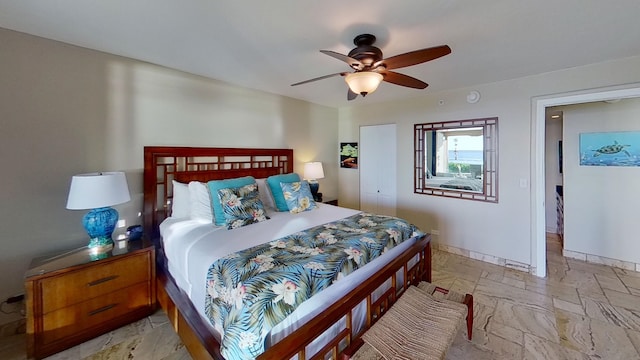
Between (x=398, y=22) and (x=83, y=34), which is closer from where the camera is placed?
(x=398, y=22)

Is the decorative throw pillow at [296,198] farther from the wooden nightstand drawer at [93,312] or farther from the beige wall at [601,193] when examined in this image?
the beige wall at [601,193]

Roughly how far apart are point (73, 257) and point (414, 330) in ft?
8.75

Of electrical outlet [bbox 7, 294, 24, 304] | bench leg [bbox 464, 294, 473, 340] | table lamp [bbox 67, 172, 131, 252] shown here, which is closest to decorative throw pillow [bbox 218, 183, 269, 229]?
table lamp [bbox 67, 172, 131, 252]

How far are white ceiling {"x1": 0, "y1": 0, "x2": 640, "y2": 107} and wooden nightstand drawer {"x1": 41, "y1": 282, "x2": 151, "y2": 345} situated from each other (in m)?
2.16

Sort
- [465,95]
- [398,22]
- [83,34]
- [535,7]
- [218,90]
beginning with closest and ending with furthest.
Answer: [535,7]
[398,22]
[83,34]
[218,90]
[465,95]

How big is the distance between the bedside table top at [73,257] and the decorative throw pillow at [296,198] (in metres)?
1.44

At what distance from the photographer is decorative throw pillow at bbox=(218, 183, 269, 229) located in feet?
8.14

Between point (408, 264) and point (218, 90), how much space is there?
3.02 meters

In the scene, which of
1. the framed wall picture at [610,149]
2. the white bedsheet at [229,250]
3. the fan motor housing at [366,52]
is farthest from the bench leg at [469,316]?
the framed wall picture at [610,149]

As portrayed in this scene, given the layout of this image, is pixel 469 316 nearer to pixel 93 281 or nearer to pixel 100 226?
pixel 93 281

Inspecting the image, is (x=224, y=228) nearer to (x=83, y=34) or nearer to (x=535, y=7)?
(x=83, y=34)

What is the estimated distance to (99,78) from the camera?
249cm

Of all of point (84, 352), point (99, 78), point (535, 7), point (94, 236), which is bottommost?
point (84, 352)

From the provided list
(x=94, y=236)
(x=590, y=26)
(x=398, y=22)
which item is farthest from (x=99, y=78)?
(x=590, y=26)
